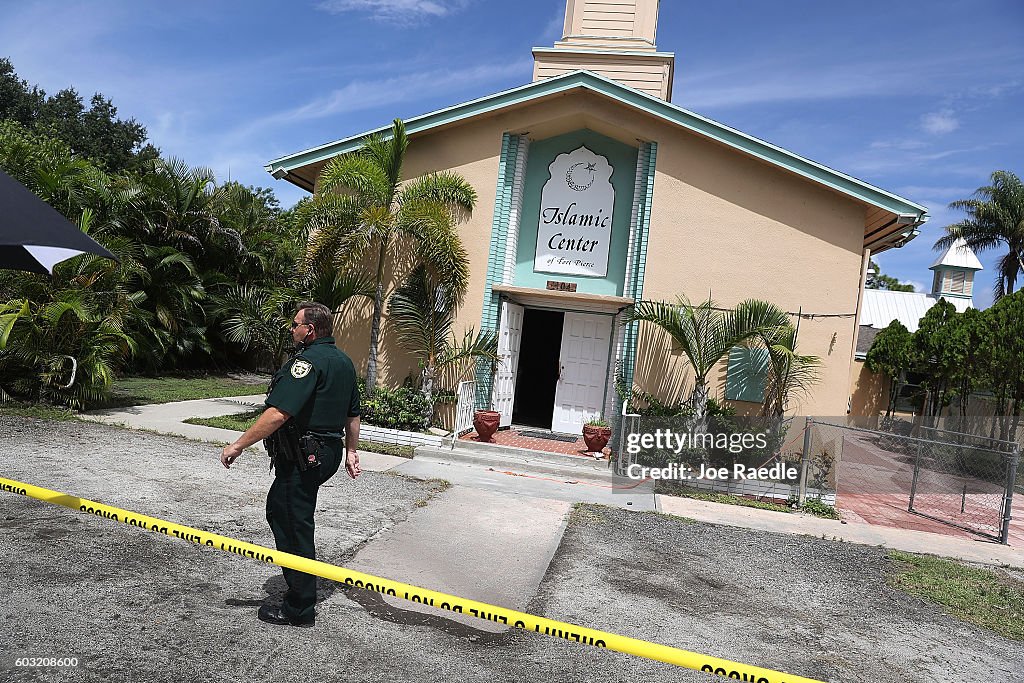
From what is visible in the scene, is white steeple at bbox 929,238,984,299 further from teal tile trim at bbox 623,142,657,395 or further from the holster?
the holster

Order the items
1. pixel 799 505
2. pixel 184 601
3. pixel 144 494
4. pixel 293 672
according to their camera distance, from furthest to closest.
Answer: pixel 799 505 < pixel 144 494 < pixel 184 601 < pixel 293 672

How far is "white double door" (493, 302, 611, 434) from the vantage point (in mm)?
12695

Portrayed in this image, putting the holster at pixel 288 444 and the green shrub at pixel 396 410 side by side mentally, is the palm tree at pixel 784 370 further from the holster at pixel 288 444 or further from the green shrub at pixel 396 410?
the holster at pixel 288 444

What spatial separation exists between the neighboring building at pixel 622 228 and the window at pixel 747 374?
0.05 metres

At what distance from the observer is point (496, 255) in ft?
40.5

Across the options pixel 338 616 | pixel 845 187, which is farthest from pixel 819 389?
pixel 338 616

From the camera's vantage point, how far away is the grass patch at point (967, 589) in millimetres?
5902

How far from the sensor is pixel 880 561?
746 centimetres

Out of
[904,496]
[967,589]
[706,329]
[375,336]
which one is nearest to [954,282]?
[904,496]

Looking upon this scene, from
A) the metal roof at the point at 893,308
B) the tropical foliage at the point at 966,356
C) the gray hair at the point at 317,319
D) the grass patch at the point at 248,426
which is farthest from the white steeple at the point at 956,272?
the gray hair at the point at 317,319

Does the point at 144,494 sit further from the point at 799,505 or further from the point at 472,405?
the point at 799,505

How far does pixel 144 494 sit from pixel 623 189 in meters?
8.63

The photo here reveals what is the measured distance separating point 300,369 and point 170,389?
13576mm

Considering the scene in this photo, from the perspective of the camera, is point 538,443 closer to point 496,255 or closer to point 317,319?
point 496,255
